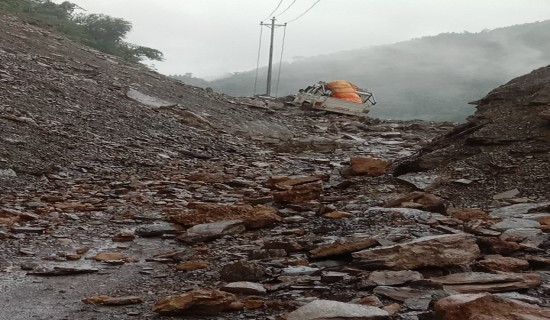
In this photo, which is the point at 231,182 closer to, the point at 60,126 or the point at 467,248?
the point at 60,126

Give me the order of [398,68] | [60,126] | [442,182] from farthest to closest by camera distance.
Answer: [398,68] → [60,126] → [442,182]

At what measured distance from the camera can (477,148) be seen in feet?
22.5

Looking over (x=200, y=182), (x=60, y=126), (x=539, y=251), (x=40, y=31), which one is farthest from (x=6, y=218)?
(x=40, y=31)

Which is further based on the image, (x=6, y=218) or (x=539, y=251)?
(x=6, y=218)

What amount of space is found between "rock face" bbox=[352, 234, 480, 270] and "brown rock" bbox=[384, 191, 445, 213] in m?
1.43

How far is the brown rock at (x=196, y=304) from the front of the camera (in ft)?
9.22

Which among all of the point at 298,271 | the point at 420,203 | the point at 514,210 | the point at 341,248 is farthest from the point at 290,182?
the point at 298,271

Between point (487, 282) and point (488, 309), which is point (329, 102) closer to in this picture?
point (487, 282)

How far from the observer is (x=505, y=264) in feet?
10.6

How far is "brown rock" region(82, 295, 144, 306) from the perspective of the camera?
3.06 meters

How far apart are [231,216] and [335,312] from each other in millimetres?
2757

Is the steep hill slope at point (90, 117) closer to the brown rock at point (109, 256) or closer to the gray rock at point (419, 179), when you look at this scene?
the brown rock at point (109, 256)

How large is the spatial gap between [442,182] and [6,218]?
4627mm

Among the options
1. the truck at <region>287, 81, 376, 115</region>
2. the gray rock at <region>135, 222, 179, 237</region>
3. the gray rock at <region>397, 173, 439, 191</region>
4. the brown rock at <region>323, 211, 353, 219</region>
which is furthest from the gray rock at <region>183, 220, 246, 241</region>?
the truck at <region>287, 81, 376, 115</region>
